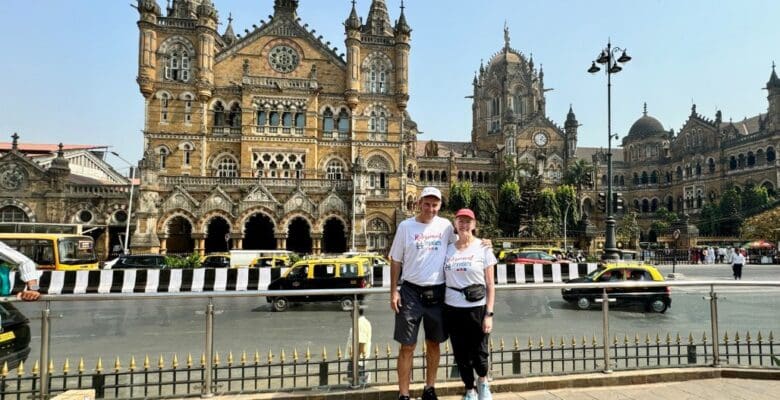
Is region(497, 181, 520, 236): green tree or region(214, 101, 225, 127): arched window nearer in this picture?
region(214, 101, 225, 127): arched window

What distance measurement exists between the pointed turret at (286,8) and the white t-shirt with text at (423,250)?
38687 millimetres

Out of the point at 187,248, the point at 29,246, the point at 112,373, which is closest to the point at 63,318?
the point at 112,373

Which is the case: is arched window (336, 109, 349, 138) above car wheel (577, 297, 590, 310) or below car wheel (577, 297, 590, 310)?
above

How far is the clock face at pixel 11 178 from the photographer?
113 feet

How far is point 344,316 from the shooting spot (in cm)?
518

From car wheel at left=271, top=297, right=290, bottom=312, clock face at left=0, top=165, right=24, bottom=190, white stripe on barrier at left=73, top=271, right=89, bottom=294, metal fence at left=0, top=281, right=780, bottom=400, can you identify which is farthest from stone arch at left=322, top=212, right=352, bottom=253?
metal fence at left=0, top=281, right=780, bottom=400

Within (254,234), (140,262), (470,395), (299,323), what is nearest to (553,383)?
(470,395)

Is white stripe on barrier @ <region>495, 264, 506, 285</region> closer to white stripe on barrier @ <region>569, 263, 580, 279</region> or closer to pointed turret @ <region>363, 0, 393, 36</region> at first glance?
white stripe on barrier @ <region>569, 263, 580, 279</region>

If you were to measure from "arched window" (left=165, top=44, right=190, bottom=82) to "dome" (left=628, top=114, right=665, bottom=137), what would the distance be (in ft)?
224

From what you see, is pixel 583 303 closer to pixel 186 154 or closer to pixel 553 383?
pixel 553 383

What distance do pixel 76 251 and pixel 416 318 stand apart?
22.0 m

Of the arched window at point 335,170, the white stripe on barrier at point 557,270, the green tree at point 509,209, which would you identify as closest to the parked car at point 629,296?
the white stripe on barrier at point 557,270

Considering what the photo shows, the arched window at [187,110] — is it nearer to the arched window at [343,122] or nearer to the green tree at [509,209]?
the arched window at [343,122]

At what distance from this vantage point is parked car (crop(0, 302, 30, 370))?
4.69 meters
